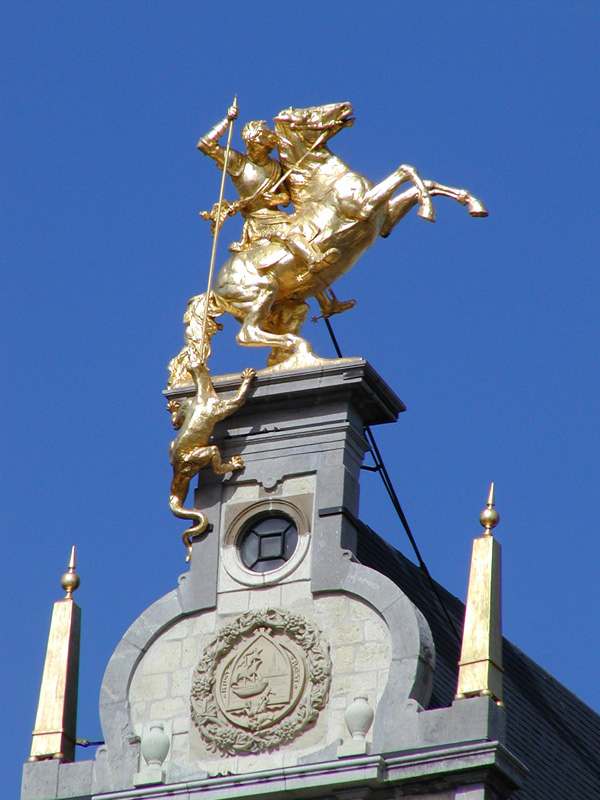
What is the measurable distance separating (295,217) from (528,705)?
782 centimetres

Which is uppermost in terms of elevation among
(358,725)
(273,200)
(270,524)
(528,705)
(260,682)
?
(273,200)

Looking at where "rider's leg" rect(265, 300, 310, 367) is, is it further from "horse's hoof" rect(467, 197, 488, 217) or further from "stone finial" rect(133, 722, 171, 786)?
"stone finial" rect(133, 722, 171, 786)

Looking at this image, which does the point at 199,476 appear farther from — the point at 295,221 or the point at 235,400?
the point at 295,221

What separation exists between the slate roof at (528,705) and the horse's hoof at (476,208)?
4.46 metres

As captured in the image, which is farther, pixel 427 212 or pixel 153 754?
pixel 427 212

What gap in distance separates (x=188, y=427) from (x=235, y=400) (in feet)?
2.20

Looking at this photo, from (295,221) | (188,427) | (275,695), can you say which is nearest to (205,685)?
(275,695)

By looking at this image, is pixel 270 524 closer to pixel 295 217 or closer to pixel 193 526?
pixel 193 526

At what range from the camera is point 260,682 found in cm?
3325

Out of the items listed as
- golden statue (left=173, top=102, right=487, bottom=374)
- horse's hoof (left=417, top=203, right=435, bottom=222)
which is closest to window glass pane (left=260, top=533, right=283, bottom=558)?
golden statue (left=173, top=102, right=487, bottom=374)

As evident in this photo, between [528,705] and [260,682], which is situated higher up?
[528,705]

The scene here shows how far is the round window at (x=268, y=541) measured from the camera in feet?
112

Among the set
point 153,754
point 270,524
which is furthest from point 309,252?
point 153,754

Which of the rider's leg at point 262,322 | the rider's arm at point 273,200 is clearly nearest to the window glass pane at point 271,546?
the rider's leg at point 262,322
